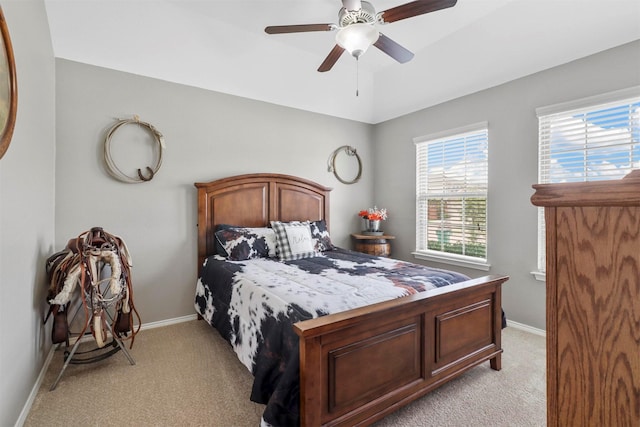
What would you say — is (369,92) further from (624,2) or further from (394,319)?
(394,319)

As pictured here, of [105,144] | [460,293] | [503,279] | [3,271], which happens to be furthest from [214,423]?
[105,144]

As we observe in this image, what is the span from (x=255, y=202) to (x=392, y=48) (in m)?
2.13

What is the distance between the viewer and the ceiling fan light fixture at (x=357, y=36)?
213 centimetres

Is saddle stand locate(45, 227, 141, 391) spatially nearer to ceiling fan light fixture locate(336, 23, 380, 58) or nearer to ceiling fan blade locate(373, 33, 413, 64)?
ceiling fan light fixture locate(336, 23, 380, 58)

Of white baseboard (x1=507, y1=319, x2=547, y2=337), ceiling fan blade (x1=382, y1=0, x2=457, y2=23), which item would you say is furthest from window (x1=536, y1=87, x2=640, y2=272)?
ceiling fan blade (x1=382, y1=0, x2=457, y2=23)

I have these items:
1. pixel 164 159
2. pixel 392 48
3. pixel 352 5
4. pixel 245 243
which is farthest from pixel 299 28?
pixel 245 243

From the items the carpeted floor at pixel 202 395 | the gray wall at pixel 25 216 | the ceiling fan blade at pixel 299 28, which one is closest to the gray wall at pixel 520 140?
the carpeted floor at pixel 202 395

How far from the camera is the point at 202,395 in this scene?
2000 mm

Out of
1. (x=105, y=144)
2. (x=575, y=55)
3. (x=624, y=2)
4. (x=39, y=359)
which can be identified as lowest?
(x=39, y=359)

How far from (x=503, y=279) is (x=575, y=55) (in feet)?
6.82

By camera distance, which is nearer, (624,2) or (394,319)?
(394,319)

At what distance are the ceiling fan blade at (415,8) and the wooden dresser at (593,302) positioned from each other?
1.86 m

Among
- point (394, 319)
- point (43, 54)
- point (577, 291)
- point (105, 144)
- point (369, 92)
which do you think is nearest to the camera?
point (577, 291)

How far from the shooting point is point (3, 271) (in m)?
1.47
